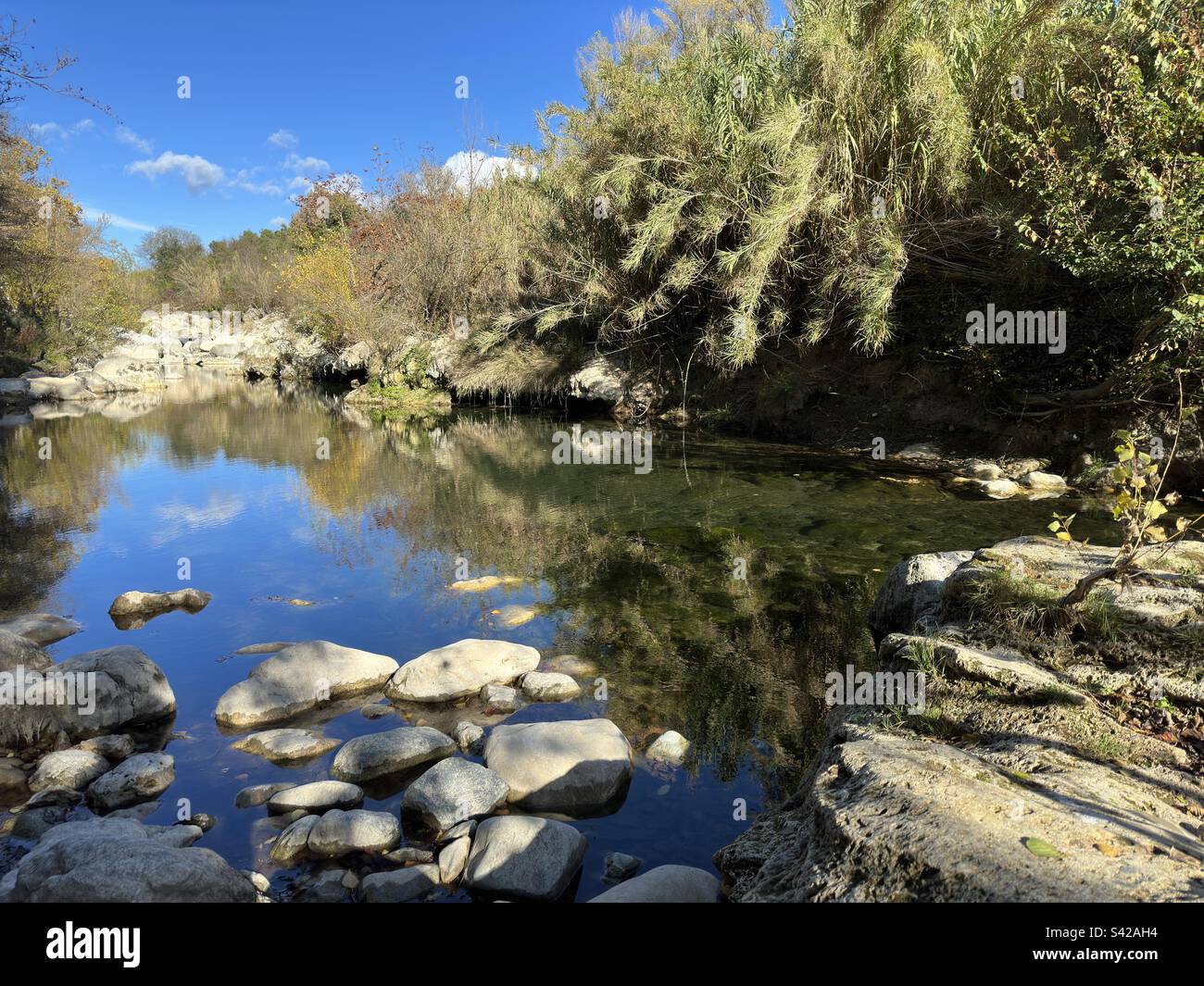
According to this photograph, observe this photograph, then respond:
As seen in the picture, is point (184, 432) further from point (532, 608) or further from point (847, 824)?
point (847, 824)

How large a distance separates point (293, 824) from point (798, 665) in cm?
382

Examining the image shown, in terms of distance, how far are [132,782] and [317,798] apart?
119 cm

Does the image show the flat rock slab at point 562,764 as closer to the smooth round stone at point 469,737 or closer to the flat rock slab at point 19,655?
the smooth round stone at point 469,737

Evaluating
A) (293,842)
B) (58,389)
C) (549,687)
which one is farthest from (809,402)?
(58,389)

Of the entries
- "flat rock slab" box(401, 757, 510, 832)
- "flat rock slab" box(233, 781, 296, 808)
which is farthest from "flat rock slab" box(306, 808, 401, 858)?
"flat rock slab" box(233, 781, 296, 808)

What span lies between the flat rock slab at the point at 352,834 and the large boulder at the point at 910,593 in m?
3.84

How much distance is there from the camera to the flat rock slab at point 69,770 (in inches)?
177

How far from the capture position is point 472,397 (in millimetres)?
25969

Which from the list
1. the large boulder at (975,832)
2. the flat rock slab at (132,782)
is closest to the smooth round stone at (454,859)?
the large boulder at (975,832)

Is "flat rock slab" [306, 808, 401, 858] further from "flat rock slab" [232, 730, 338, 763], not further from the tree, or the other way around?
the tree

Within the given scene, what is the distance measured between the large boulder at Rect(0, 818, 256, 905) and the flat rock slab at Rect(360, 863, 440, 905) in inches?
20.3

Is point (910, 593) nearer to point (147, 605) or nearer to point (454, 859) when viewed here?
point (454, 859)

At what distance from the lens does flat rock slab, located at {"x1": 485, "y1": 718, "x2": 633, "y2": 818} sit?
14.3ft

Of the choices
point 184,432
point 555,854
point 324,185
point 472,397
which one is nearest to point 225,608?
point 555,854
